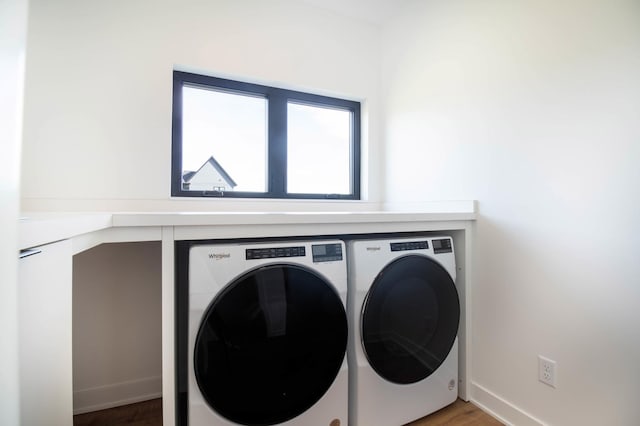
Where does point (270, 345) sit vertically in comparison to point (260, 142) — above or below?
below

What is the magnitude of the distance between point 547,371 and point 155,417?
182 centimetres

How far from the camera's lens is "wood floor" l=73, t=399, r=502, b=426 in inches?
50.3

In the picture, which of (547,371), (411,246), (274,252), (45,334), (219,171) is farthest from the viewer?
(219,171)

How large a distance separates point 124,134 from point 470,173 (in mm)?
1893

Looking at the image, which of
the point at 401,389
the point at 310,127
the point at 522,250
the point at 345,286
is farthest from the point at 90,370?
the point at 522,250

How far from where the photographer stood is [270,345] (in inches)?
38.6

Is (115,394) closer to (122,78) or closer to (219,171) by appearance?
(219,171)

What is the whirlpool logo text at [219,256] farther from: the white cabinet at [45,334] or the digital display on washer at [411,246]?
the digital display on washer at [411,246]

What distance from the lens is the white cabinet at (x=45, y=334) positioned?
436 millimetres

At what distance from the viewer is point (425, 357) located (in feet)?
4.17

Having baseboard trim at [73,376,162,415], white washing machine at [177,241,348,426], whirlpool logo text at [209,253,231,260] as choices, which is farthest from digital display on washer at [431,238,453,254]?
baseboard trim at [73,376,162,415]

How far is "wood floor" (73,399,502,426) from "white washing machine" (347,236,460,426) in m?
0.04

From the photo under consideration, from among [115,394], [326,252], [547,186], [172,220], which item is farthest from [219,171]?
[547,186]

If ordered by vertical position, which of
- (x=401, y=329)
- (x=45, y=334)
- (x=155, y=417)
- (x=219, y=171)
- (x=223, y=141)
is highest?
(x=223, y=141)
